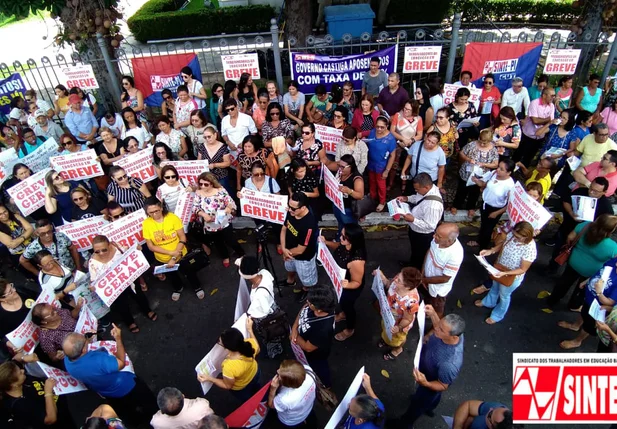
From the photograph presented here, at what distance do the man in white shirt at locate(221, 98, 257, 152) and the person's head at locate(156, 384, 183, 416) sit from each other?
495cm

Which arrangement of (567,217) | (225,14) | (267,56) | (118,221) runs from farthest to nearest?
(225,14) → (267,56) → (567,217) → (118,221)

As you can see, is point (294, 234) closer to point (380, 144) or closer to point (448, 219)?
point (380, 144)

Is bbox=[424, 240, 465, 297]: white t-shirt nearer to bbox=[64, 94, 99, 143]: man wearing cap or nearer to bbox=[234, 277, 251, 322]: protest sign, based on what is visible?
bbox=[234, 277, 251, 322]: protest sign

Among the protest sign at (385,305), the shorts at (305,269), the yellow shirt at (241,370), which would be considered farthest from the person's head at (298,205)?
the yellow shirt at (241,370)

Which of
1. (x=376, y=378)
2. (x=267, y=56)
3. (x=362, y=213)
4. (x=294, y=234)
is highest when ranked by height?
(x=267, y=56)

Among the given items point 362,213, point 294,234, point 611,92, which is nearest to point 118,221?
point 294,234

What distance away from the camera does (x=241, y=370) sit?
3922 mm

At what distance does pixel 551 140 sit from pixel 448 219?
7.48 feet

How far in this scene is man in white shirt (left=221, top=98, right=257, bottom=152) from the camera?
7539mm

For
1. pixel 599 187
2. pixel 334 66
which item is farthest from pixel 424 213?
pixel 334 66

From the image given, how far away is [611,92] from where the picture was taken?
27.8ft

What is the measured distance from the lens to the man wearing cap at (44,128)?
829 cm

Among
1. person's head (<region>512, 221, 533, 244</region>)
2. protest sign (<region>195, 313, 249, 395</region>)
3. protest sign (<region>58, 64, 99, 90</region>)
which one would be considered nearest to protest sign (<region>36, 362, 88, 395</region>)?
protest sign (<region>195, 313, 249, 395</region>)

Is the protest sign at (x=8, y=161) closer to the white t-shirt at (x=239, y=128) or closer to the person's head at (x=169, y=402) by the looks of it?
the white t-shirt at (x=239, y=128)
